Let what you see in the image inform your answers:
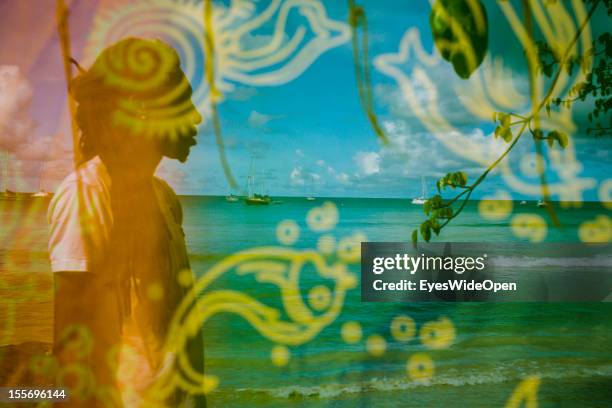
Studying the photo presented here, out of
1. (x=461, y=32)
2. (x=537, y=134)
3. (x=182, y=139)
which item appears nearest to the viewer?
(x=461, y=32)

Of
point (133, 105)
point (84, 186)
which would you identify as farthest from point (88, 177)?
point (133, 105)

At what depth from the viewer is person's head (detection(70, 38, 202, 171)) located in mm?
1852

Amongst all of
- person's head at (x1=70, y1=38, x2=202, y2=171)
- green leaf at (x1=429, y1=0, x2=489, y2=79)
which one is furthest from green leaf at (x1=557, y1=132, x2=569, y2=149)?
person's head at (x1=70, y1=38, x2=202, y2=171)

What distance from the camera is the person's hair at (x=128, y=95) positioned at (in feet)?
6.07

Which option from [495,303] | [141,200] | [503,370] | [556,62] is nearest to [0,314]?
[141,200]

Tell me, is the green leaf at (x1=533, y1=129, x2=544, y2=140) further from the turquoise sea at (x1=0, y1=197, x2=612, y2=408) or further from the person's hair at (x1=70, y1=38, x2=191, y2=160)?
the turquoise sea at (x1=0, y1=197, x2=612, y2=408)

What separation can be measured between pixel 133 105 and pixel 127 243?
48 centimetres

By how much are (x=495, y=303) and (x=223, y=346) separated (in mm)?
4209

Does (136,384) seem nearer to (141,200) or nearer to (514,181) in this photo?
(141,200)

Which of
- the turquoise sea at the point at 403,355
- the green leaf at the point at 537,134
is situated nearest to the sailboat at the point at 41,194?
the turquoise sea at the point at 403,355

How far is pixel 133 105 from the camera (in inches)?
76.4

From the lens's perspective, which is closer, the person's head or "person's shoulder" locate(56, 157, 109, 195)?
"person's shoulder" locate(56, 157, 109, 195)

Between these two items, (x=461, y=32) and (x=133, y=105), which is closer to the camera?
(x=461, y=32)

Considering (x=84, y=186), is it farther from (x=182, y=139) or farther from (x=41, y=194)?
(x=41, y=194)
